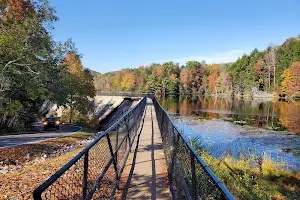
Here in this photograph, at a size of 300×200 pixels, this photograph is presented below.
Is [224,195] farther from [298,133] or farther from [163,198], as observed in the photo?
[298,133]

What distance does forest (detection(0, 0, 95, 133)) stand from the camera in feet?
56.2

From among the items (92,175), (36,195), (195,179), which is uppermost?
(36,195)

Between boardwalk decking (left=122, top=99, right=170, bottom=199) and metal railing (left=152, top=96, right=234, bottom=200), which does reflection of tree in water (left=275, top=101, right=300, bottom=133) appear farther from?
metal railing (left=152, top=96, right=234, bottom=200)

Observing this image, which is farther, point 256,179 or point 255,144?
point 255,144

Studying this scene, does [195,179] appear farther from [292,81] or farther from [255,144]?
[292,81]

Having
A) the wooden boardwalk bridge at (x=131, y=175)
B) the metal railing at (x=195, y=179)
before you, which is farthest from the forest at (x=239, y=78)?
the metal railing at (x=195, y=179)

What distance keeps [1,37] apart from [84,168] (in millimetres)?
15695

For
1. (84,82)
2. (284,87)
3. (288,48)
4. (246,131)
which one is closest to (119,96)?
(84,82)

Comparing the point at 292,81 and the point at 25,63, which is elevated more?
the point at 292,81

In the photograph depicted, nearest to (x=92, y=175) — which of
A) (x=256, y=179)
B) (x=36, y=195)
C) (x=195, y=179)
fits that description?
(x=195, y=179)

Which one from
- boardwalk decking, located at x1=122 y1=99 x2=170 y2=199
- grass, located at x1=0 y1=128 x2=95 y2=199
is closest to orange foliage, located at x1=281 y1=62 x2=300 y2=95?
grass, located at x1=0 y1=128 x2=95 y2=199

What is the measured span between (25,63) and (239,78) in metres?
102

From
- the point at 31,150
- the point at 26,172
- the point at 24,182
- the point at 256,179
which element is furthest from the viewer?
the point at 31,150

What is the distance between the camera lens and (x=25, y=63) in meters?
18.3
